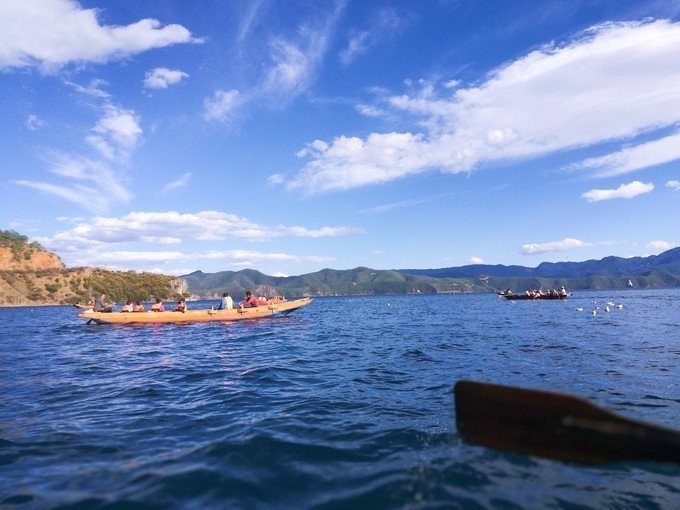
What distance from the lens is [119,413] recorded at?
30.4 feet

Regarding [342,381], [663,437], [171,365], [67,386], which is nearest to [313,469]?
[663,437]

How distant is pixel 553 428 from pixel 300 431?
4.99m

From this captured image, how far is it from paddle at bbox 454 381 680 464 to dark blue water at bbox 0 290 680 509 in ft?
4.15

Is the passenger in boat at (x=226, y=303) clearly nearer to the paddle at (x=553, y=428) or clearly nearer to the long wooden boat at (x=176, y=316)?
the long wooden boat at (x=176, y=316)

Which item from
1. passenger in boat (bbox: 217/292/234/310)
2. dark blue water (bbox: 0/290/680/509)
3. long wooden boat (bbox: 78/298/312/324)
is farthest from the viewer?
passenger in boat (bbox: 217/292/234/310)

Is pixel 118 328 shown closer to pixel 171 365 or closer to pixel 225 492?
pixel 171 365

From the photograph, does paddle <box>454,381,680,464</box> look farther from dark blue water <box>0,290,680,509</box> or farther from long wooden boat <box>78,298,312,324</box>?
long wooden boat <box>78,298,312,324</box>

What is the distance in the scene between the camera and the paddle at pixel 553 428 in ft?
11.6

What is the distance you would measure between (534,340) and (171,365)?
708 inches

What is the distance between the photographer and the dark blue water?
17.5ft

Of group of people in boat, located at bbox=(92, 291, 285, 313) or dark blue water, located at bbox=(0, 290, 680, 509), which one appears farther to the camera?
group of people in boat, located at bbox=(92, 291, 285, 313)

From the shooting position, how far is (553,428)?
13.4ft

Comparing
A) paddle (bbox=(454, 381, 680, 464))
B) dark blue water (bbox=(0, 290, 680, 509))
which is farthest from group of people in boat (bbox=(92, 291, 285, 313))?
paddle (bbox=(454, 381, 680, 464))

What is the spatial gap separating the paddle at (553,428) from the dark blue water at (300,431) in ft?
4.15
